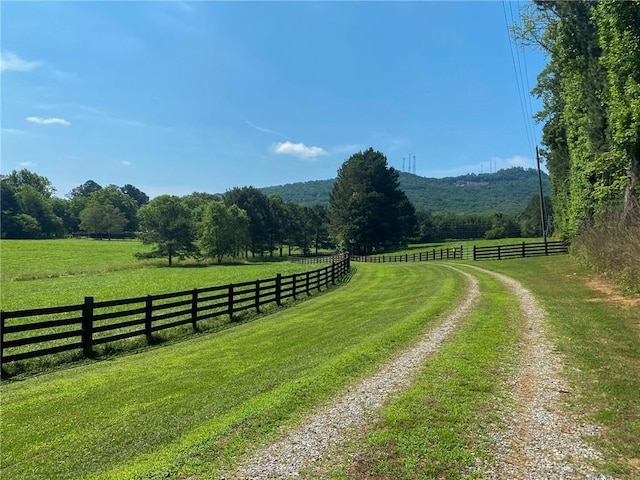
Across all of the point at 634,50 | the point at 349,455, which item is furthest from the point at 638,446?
the point at 634,50

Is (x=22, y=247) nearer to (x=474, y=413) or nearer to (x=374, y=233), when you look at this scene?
(x=374, y=233)

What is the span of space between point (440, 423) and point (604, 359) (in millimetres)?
4892

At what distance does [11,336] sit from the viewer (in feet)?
41.2

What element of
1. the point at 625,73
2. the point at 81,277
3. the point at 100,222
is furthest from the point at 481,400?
the point at 100,222

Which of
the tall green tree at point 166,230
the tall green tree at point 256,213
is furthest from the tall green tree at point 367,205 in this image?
the tall green tree at point 166,230

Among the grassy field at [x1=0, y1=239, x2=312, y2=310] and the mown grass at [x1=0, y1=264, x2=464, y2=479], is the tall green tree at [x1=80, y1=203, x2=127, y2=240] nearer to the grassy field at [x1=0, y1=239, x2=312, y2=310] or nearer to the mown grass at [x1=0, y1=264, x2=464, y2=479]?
the grassy field at [x1=0, y1=239, x2=312, y2=310]

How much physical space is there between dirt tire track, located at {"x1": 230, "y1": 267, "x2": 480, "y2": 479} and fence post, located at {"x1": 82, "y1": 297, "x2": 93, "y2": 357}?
7.58 m

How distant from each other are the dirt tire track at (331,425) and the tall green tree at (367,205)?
71859mm

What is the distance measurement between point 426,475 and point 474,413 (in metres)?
1.78

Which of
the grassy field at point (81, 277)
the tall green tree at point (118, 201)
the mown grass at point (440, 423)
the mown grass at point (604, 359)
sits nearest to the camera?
the mown grass at point (440, 423)

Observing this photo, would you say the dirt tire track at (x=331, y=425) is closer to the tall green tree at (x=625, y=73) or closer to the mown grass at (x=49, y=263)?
the tall green tree at (x=625, y=73)

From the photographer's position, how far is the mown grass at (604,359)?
478 cm

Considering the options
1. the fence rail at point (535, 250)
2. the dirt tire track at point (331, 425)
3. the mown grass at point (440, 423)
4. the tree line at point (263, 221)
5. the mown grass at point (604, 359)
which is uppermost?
the tree line at point (263, 221)

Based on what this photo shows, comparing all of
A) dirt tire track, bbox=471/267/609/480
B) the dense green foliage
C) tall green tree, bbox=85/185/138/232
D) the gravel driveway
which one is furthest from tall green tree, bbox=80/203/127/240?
dirt tire track, bbox=471/267/609/480
